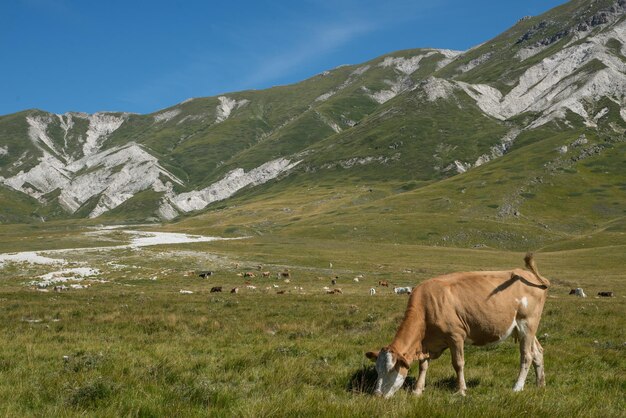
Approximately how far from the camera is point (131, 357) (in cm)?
1110

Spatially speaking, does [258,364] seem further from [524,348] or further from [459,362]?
[524,348]

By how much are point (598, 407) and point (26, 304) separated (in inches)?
1185

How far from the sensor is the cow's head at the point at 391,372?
8.26 meters

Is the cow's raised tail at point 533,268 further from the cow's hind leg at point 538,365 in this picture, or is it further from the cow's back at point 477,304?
the cow's hind leg at point 538,365

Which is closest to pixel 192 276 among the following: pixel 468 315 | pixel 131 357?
pixel 131 357

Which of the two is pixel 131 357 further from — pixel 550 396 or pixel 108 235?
pixel 108 235

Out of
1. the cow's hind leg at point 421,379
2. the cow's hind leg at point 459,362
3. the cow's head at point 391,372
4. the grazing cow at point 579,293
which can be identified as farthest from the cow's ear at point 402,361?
the grazing cow at point 579,293

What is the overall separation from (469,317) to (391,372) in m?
2.67

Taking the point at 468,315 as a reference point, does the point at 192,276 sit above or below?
below

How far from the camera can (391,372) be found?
27.5 ft

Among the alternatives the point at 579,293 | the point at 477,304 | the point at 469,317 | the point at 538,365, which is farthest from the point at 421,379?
the point at 579,293

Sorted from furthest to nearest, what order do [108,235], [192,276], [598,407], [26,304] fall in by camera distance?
1. [108,235]
2. [192,276]
3. [26,304]
4. [598,407]

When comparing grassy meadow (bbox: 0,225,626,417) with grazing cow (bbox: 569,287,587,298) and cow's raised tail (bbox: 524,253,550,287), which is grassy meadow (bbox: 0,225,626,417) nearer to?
cow's raised tail (bbox: 524,253,550,287)

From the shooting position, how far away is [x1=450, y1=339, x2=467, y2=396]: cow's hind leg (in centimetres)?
930
